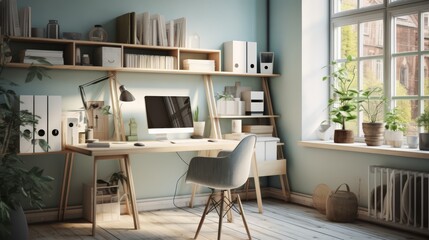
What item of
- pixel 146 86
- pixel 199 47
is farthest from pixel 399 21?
pixel 146 86

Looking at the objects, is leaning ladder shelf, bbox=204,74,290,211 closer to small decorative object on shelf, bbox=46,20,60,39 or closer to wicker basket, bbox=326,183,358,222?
wicker basket, bbox=326,183,358,222

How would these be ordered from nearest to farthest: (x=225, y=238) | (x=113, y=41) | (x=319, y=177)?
1. (x=225, y=238)
2. (x=113, y=41)
3. (x=319, y=177)

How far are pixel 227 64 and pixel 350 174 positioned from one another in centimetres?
172

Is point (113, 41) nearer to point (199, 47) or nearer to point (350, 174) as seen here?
point (199, 47)

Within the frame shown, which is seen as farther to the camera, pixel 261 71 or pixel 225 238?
pixel 261 71

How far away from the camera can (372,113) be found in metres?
5.29

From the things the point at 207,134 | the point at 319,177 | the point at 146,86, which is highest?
the point at 146,86

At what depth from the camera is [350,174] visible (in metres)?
5.19

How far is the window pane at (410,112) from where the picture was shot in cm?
491

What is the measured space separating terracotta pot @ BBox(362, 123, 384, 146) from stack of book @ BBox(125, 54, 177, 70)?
196 centimetres

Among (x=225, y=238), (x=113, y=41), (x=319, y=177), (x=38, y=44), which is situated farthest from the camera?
(x=319, y=177)

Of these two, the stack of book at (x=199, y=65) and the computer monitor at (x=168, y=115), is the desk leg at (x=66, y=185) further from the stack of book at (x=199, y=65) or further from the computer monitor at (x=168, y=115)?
the stack of book at (x=199, y=65)

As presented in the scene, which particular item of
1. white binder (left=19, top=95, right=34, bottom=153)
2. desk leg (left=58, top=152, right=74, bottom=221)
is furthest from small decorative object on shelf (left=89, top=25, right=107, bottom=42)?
desk leg (left=58, top=152, right=74, bottom=221)

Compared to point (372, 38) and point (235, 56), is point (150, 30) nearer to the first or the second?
point (235, 56)
